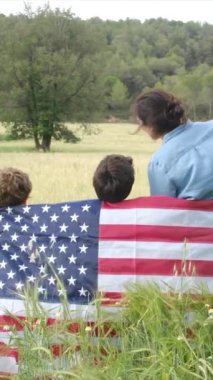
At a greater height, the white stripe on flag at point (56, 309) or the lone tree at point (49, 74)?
the lone tree at point (49, 74)

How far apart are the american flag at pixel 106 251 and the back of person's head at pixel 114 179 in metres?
0.05

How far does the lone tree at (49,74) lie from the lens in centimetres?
4594

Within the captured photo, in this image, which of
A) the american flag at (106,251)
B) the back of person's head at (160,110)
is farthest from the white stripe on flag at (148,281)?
the back of person's head at (160,110)

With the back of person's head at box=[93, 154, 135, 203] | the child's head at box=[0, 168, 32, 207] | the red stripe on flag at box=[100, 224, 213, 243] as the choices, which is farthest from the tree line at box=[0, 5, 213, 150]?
the red stripe on flag at box=[100, 224, 213, 243]

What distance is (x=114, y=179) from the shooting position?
4242 mm

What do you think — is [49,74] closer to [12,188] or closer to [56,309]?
[12,188]

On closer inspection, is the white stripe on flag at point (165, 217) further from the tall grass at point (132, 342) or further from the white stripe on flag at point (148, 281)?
the tall grass at point (132, 342)

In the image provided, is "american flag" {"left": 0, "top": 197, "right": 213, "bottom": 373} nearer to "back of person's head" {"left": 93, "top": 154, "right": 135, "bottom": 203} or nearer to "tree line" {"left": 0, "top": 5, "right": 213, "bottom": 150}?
"back of person's head" {"left": 93, "top": 154, "right": 135, "bottom": 203}

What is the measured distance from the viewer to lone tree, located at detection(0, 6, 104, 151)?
4594cm

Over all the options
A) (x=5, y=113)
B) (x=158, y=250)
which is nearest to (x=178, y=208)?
(x=158, y=250)

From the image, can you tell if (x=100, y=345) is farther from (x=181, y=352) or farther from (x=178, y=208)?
(x=178, y=208)

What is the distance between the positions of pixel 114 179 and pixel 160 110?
45 centimetres

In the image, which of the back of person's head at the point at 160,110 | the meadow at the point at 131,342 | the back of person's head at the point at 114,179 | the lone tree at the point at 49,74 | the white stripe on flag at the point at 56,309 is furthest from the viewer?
the lone tree at the point at 49,74

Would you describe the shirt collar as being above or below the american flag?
above
